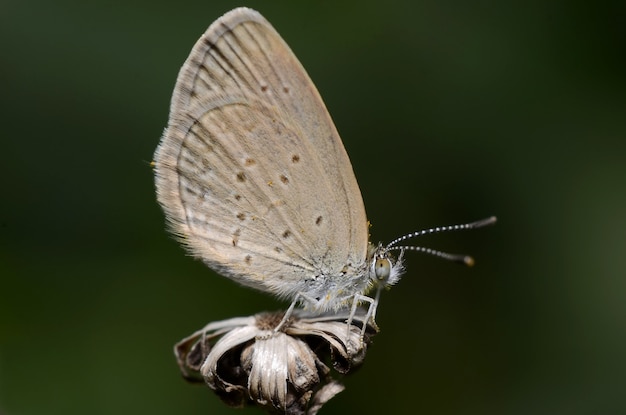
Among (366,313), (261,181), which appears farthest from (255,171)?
(366,313)

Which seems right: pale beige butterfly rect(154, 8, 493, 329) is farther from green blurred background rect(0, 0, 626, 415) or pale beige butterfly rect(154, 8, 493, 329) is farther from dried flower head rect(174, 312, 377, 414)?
green blurred background rect(0, 0, 626, 415)

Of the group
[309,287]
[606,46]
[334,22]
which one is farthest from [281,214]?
[606,46]

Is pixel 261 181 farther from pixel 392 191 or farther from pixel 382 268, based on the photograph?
pixel 392 191

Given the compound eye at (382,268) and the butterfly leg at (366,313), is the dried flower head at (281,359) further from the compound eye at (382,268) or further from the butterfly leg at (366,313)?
the compound eye at (382,268)

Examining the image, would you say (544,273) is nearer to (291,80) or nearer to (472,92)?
(472,92)

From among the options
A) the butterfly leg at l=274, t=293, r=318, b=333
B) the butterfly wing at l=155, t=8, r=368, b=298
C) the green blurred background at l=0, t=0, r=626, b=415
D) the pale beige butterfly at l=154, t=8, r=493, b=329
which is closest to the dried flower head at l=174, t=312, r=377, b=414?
the butterfly leg at l=274, t=293, r=318, b=333

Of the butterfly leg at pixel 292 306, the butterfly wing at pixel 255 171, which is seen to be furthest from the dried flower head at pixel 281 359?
the butterfly wing at pixel 255 171
